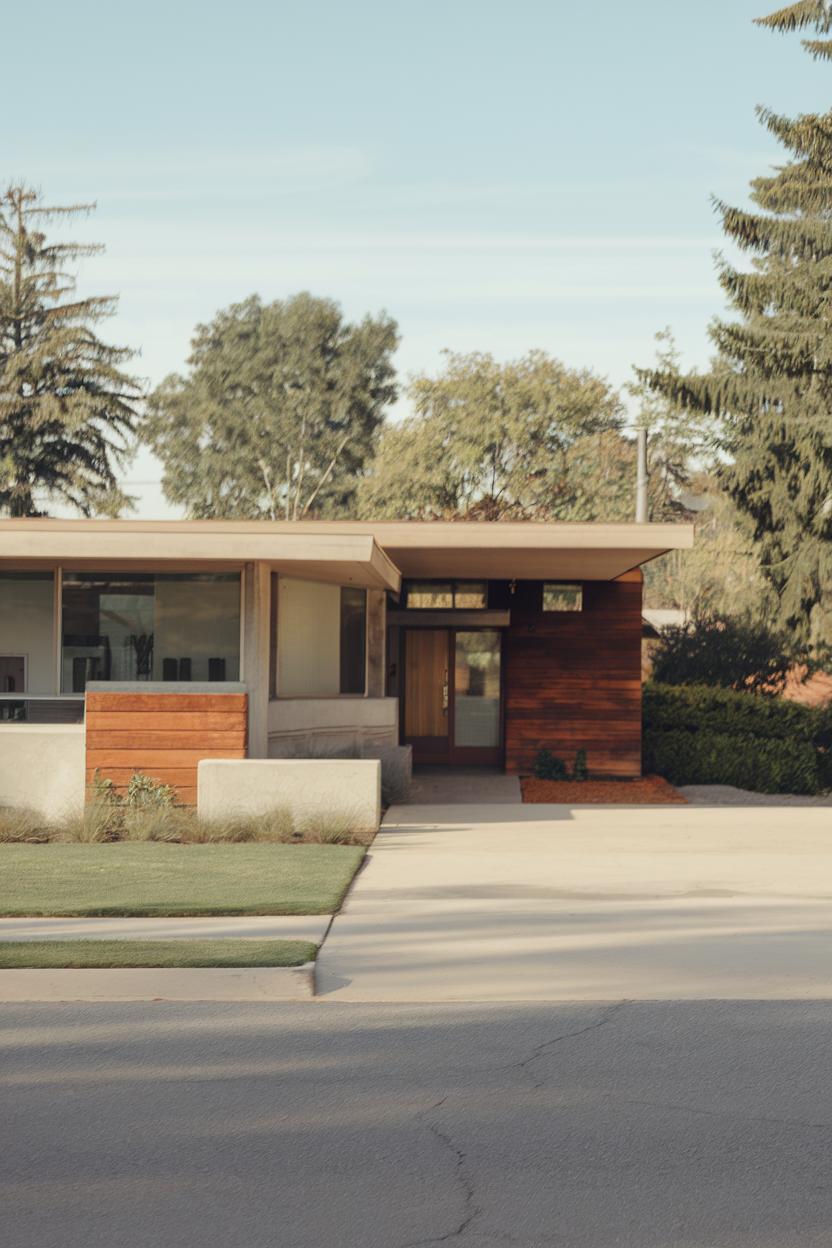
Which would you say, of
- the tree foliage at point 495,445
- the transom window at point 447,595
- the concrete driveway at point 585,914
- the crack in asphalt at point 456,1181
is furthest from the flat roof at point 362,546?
the tree foliage at point 495,445

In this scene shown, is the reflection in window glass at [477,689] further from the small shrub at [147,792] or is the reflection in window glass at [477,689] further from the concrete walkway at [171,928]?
the concrete walkway at [171,928]

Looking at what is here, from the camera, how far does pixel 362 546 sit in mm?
15305

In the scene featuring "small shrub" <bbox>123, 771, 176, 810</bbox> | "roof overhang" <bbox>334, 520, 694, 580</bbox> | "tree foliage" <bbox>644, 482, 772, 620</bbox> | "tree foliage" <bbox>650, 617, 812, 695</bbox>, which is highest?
"tree foliage" <bbox>644, 482, 772, 620</bbox>

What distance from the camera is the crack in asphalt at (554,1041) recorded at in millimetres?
6176

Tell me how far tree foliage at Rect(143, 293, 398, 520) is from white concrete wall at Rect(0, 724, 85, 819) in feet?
150

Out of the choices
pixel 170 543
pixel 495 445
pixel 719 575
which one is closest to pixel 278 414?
pixel 495 445

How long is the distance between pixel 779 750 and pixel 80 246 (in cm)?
3325

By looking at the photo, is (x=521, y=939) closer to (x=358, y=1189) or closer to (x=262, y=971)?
(x=262, y=971)

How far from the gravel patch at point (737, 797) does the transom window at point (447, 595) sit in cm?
448

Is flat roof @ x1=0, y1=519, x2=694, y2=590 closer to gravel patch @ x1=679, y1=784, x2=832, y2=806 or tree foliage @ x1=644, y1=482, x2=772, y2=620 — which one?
gravel patch @ x1=679, y1=784, x2=832, y2=806

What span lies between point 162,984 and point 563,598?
15835mm

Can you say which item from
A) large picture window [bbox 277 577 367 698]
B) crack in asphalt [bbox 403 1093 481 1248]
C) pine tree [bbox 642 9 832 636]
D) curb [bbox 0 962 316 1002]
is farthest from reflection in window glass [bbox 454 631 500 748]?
crack in asphalt [bbox 403 1093 481 1248]

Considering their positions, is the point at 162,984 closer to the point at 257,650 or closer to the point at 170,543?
the point at 170,543

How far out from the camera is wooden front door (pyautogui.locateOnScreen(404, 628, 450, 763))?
2381 cm
